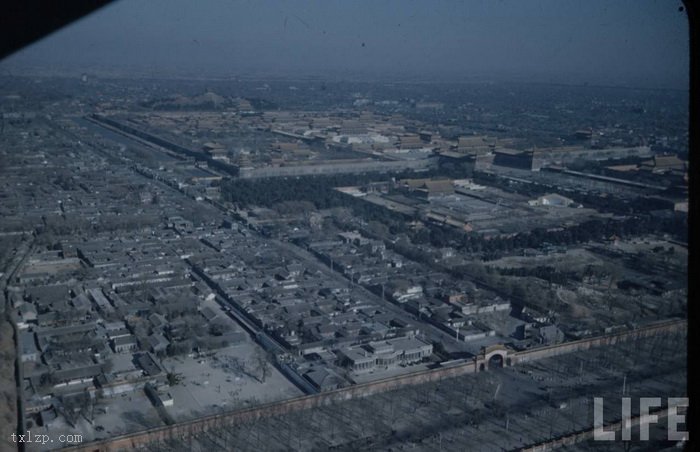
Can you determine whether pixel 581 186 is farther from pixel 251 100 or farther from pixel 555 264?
pixel 251 100

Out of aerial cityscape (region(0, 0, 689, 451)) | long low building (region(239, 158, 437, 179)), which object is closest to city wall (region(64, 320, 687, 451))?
aerial cityscape (region(0, 0, 689, 451))

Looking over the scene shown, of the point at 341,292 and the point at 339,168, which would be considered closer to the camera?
the point at 341,292

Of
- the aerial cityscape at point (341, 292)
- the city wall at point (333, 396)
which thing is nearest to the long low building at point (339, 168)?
the aerial cityscape at point (341, 292)

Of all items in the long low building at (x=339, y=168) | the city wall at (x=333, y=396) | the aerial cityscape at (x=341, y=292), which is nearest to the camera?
the city wall at (x=333, y=396)

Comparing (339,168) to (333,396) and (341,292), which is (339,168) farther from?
(333,396)

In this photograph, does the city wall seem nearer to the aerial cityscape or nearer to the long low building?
the aerial cityscape

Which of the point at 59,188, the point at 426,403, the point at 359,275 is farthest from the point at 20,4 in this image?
the point at 59,188

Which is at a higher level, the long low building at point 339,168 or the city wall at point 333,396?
the long low building at point 339,168

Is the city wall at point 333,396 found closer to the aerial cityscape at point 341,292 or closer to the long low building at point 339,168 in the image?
the aerial cityscape at point 341,292

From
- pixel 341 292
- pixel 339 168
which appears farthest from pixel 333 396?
pixel 339 168
